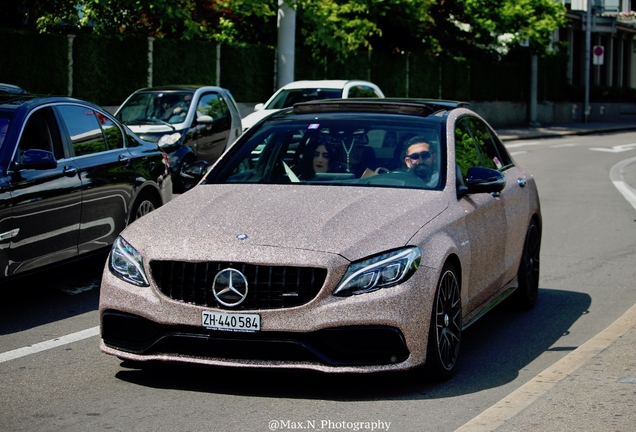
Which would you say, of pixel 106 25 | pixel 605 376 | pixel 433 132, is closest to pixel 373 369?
pixel 605 376

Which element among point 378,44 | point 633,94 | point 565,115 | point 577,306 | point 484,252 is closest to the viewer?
point 484,252

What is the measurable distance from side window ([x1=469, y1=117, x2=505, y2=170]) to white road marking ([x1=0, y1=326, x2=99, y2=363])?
298cm

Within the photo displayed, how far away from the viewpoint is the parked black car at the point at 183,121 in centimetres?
1700

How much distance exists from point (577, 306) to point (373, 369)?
3.53 metres

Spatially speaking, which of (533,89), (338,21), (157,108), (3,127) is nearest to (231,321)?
(3,127)

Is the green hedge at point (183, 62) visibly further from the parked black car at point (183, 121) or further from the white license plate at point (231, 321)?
the white license plate at point (231, 321)

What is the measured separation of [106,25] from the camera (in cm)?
2848

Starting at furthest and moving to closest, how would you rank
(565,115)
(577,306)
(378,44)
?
(565,115) → (378,44) → (577,306)

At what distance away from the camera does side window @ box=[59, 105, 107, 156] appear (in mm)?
9062

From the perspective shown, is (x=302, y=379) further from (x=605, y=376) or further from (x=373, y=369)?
(x=605, y=376)

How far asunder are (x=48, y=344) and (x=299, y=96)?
48.2 ft

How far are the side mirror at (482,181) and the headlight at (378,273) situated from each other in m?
1.22

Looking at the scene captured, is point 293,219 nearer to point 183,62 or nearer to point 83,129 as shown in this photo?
point 83,129

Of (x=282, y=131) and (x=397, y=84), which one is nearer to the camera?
(x=282, y=131)
